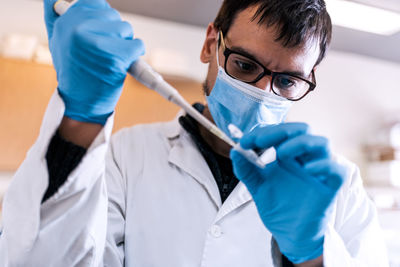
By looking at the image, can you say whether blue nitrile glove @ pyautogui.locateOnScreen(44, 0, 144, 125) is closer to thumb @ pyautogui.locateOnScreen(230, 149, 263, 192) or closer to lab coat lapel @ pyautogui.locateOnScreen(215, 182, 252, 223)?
thumb @ pyautogui.locateOnScreen(230, 149, 263, 192)

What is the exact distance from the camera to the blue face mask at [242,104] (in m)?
0.88

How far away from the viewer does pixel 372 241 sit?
2.88 ft

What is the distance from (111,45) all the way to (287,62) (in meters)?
0.51

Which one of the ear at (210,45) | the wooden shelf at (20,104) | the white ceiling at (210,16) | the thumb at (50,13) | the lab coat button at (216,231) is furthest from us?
the white ceiling at (210,16)

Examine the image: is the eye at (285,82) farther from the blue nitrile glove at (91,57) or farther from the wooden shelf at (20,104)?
the wooden shelf at (20,104)

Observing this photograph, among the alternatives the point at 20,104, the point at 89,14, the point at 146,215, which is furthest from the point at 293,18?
the point at 20,104

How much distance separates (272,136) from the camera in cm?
59

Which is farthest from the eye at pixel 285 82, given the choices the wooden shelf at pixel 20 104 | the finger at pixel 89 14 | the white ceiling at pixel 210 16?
the wooden shelf at pixel 20 104

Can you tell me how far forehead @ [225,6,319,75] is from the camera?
864 millimetres

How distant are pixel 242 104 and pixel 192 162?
0.23 m

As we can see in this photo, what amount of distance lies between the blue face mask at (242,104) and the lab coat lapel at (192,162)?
0.13 m

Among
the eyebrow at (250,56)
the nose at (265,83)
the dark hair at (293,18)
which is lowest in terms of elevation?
the nose at (265,83)

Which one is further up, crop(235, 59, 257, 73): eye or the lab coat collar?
crop(235, 59, 257, 73): eye

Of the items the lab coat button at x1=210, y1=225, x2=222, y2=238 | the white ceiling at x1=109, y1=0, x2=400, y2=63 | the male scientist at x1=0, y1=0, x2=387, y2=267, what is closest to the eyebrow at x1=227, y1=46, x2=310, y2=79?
the male scientist at x1=0, y1=0, x2=387, y2=267
